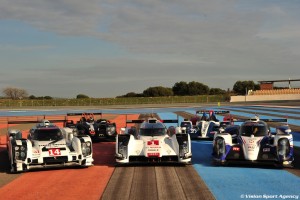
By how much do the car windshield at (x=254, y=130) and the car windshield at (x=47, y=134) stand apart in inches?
281

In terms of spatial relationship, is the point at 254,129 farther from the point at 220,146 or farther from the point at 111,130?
the point at 111,130

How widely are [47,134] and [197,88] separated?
441 feet

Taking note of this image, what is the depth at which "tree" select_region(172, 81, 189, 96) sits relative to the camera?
5782 inches

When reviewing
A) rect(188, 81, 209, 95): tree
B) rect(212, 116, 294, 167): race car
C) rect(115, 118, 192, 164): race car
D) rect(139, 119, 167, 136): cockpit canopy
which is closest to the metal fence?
rect(188, 81, 209, 95): tree

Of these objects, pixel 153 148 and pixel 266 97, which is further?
pixel 266 97

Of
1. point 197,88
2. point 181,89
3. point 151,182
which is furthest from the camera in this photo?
point 181,89

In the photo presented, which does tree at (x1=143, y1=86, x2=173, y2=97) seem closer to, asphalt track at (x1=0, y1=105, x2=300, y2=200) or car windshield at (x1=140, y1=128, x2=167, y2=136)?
car windshield at (x1=140, y1=128, x2=167, y2=136)

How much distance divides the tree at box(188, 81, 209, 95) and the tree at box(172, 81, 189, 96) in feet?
5.14

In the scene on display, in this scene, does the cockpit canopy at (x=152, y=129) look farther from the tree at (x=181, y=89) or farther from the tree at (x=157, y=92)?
the tree at (x=181, y=89)

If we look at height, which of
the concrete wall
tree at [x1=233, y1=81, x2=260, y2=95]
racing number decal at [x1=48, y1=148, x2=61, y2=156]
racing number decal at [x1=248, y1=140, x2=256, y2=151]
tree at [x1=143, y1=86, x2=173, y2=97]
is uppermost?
tree at [x1=233, y1=81, x2=260, y2=95]

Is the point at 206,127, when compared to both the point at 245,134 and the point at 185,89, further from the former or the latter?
the point at 185,89

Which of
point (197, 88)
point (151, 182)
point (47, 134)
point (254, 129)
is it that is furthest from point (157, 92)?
point (151, 182)

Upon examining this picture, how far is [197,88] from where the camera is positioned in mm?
147125

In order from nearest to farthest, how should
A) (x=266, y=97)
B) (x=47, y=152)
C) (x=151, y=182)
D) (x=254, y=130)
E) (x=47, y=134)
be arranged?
(x=151, y=182), (x=47, y=152), (x=254, y=130), (x=47, y=134), (x=266, y=97)
